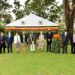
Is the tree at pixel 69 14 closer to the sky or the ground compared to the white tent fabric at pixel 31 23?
closer to the sky

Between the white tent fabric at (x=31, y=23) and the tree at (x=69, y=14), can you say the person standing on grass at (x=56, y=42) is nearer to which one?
the tree at (x=69, y=14)

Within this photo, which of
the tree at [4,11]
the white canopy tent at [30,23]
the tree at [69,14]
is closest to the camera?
the tree at [69,14]

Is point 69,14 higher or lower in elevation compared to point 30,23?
higher

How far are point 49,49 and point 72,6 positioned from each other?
9266 millimetres

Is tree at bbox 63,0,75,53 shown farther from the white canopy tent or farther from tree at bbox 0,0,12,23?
tree at bbox 0,0,12,23

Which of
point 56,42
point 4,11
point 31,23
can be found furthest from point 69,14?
point 4,11

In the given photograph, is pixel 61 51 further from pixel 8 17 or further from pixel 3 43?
pixel 8 17

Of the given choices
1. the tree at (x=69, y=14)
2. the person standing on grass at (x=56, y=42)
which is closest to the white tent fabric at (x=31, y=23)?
the tree at (x=69, y=14)

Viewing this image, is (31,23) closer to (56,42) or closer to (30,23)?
(30,23)

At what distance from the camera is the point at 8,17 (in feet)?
242

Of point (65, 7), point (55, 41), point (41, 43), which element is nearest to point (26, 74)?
point (55, 41)

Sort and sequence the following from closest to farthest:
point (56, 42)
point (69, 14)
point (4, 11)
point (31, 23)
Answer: point (56, 42) → point (69, 14) → point (31, 23) → point (4, 11)

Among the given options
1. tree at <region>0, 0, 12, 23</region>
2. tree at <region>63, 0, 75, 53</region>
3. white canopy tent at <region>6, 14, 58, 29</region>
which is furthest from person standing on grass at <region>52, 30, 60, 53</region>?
tree at <region>0, 0, 12, 23</region>

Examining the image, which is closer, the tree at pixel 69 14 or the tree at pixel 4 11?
the tree at pixel 69 14
